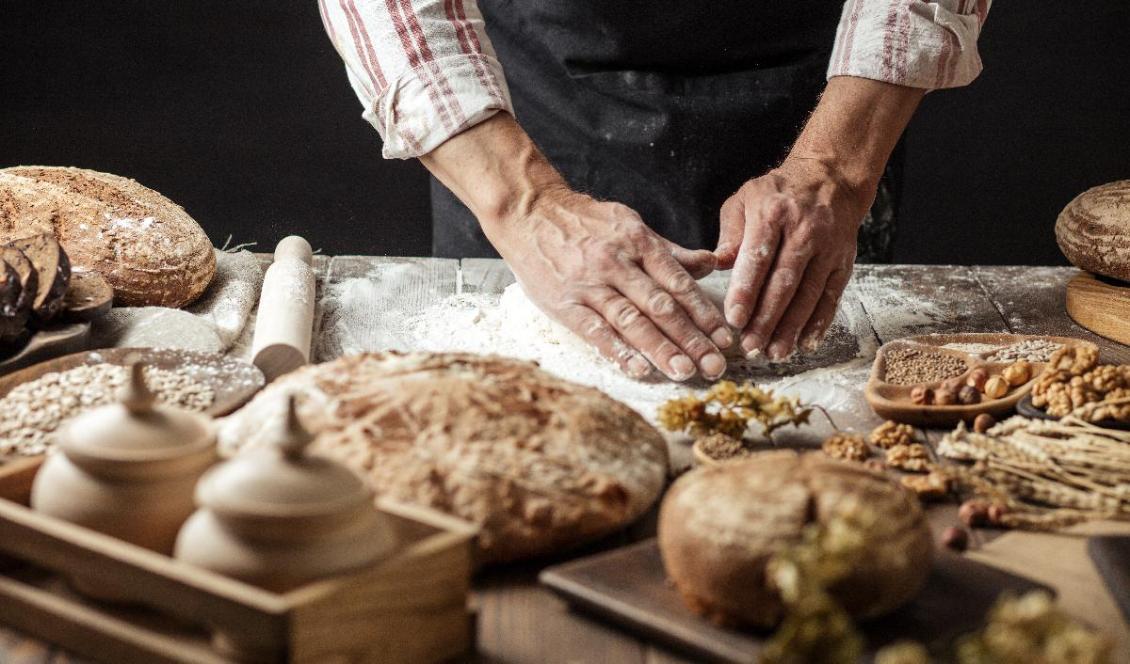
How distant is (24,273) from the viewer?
1.91 m

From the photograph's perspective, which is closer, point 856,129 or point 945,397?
point 945,397

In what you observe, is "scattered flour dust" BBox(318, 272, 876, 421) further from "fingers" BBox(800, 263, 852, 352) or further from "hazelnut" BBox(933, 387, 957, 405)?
"hazelnut" BBox(933, 387, 957, 405)

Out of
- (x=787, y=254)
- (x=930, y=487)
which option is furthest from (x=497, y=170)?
(x=930, y=487)

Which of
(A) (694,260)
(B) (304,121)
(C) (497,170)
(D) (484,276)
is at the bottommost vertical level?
(B) (304,121)

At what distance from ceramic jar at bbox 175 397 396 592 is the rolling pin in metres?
0.91

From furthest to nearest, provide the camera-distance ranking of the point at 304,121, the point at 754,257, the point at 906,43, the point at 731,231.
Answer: the point at 304,121, the point at 906,43, the point at 731,231, the point at 754,257

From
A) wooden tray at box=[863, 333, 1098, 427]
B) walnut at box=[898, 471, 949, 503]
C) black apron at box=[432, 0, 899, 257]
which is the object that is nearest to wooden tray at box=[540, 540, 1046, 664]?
walnut at box=[898, 471, 949, 503]

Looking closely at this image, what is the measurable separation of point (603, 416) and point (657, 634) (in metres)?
0.40

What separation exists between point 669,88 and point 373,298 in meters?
0.80

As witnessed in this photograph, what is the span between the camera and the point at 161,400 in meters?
1.72

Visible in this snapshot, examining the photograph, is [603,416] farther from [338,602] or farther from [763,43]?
[763,43]

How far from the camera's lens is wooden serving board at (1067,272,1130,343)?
225 cm

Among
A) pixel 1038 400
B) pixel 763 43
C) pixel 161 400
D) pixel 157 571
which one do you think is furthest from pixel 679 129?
pixel 157 571

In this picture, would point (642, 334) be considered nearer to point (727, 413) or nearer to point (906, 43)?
point (727, 413)
